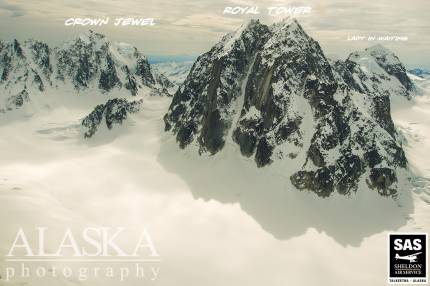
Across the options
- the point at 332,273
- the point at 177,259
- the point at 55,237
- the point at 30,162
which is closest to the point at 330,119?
the point at 332,273

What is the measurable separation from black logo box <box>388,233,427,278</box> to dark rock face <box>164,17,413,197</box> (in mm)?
51449

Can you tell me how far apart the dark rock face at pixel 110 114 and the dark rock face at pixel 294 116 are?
37891mm

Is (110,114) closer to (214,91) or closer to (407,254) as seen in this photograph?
(214,91)

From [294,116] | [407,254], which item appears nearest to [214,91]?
[294,116]

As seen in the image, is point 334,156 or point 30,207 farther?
point 334,156

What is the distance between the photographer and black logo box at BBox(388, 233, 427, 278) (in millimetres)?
50062

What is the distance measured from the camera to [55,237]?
241ft

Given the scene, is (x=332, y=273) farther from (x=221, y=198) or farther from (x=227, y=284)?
(x=221, y=198)

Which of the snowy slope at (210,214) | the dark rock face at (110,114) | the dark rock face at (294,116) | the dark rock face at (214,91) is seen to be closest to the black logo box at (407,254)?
the snowy slope at (210,214)

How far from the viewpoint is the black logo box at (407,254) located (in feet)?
164

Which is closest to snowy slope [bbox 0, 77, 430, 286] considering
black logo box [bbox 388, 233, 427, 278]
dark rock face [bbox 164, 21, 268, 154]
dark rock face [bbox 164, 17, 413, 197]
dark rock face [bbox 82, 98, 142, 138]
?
dark rock face [bbox 164, 17, 413, 197]

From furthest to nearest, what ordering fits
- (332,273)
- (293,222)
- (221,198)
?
(221,198) → (293,222) → (332,273)

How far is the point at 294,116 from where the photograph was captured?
368 ft

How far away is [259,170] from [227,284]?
46682 millimetres
